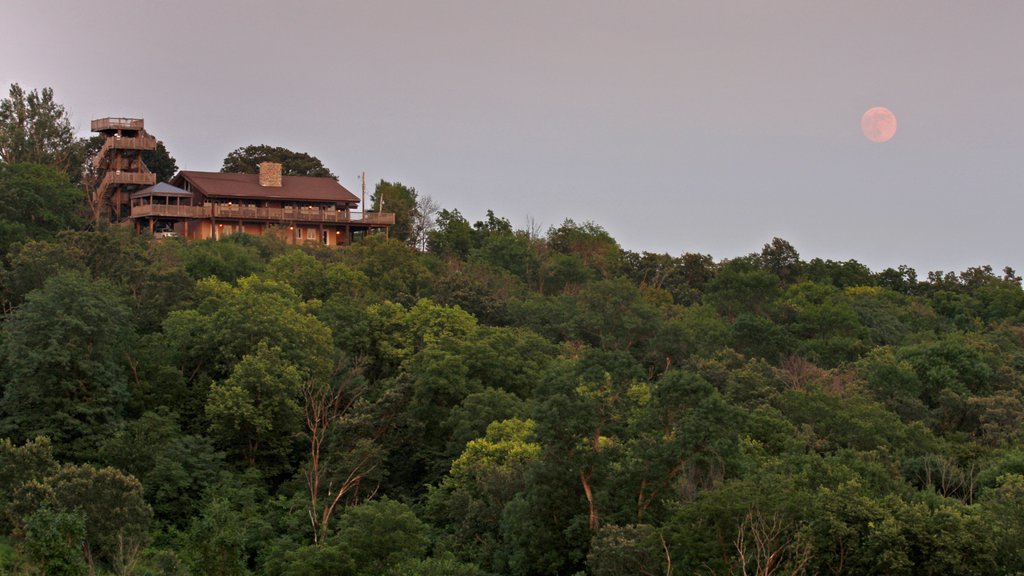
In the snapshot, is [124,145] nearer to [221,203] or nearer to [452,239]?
[221,203]

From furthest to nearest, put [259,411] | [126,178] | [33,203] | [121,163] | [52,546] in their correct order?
[121,163] → [126,178] → [33,203] → [259,411] → [52,546]

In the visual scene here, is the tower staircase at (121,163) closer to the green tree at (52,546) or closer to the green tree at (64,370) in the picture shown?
the green tree at (64,370)

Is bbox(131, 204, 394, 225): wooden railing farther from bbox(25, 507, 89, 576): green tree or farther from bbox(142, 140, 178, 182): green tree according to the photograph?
bbox(25, 507, 89, 576): green tree

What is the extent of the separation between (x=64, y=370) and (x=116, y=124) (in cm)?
3848

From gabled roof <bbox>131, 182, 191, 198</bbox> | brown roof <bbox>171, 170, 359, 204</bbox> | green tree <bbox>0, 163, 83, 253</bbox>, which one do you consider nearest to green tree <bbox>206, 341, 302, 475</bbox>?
green tree <bbox>0, 163, 83, 253</bbox>

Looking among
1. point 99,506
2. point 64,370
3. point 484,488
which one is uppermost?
point 64,370

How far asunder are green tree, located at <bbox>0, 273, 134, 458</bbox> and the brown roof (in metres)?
32.9

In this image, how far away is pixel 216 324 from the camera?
153ft

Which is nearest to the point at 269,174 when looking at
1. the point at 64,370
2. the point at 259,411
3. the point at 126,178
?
the point at 126,178

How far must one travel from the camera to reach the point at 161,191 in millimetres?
73500

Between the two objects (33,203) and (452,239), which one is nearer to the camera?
(33,203)

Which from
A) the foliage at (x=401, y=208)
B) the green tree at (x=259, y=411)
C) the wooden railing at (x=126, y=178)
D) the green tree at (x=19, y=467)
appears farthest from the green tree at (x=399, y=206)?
the green tree at (x=19, y=467)

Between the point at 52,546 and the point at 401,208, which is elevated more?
the point at 401,208

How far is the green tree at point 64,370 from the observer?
4050cm
